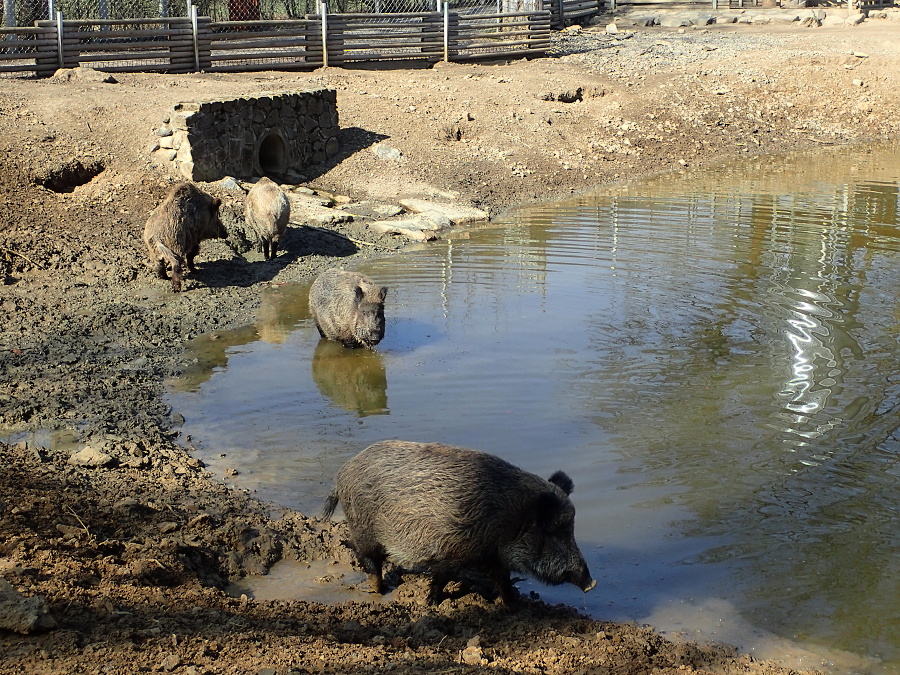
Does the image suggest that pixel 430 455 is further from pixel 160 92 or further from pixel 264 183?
pixel 160 92

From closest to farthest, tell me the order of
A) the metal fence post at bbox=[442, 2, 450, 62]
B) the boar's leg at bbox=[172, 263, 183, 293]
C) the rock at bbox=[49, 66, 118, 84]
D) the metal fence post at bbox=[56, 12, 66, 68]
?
the boar's leg at bbox=[172, 263, 183, 293], the rock at bbox=[49, 66, 118, 84], the metal fence post at bbox=[56, 12, 66, 68], the metal fence post at bbox=[442, 2, 450, 62]

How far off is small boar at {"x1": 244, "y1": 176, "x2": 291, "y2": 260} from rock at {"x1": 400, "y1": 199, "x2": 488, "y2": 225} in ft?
10.2

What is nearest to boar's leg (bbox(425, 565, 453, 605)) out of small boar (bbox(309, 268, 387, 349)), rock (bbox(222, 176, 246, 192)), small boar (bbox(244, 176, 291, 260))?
small boar (bbox(309, 268, 387, 349))

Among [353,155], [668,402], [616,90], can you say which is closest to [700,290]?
[668,402]

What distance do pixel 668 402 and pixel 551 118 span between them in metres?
13.4

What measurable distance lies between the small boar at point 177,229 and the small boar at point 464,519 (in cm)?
A: 664

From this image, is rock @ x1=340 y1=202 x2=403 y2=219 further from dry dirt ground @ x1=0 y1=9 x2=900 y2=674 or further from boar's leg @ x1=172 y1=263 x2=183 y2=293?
boar's leg @ x1=172 y1=263 x2=183 y2=293

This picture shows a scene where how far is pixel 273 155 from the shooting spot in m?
16.2

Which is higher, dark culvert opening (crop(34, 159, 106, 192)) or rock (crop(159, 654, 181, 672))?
dark culvert opening (crop(34, 159, 106, 192))

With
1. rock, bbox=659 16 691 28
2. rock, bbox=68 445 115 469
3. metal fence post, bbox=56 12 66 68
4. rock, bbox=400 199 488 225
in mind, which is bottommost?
rock, bbox=68 445 115 469

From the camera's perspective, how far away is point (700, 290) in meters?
10.9

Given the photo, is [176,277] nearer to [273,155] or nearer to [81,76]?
[273,155]

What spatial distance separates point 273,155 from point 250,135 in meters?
1.23

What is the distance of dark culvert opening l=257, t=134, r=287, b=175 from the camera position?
15.9 metres
